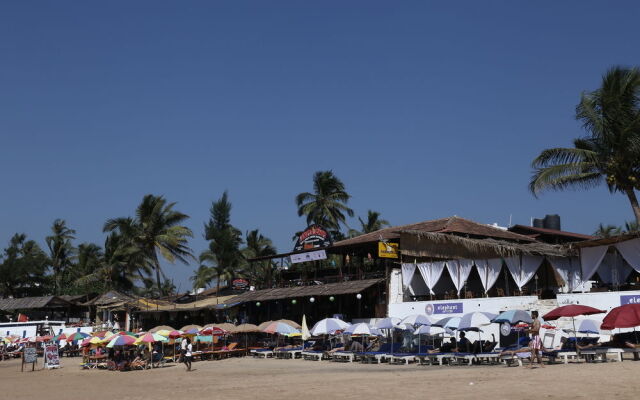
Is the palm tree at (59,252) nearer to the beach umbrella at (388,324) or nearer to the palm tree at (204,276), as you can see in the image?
the palm tree at (204,276)

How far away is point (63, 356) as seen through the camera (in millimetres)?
40094

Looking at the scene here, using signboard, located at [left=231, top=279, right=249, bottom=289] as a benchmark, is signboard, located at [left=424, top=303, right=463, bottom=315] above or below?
below

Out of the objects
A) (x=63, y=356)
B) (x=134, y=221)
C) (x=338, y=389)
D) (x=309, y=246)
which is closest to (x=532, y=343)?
(x=338, y=389)

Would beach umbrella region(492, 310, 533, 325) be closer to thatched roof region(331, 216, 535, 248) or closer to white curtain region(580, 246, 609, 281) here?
white curtain region(580, 246, 609, 281)

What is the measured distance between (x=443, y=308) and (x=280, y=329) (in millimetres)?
6858

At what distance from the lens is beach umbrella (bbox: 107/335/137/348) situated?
25.7 m

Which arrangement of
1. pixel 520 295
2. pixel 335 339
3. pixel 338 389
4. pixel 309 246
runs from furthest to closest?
pixel 309 246, pixel 335 339, pixel 520 295, pixel 338 389

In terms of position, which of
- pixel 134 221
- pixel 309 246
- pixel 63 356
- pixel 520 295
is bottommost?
pixel 63 356

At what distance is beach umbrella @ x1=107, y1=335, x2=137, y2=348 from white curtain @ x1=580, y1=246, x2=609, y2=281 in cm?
1730

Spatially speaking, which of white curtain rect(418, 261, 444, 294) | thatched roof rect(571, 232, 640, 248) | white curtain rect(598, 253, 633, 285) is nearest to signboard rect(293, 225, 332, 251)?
white curtain rect(418, 261, 444, 294)

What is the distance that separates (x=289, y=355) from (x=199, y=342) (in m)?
6.12

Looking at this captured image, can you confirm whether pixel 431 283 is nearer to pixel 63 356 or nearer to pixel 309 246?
pixel 309 246

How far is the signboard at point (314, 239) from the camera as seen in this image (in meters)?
35.5

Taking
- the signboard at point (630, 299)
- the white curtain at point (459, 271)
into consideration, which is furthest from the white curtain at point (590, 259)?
the white curtain at point (459, 271)
